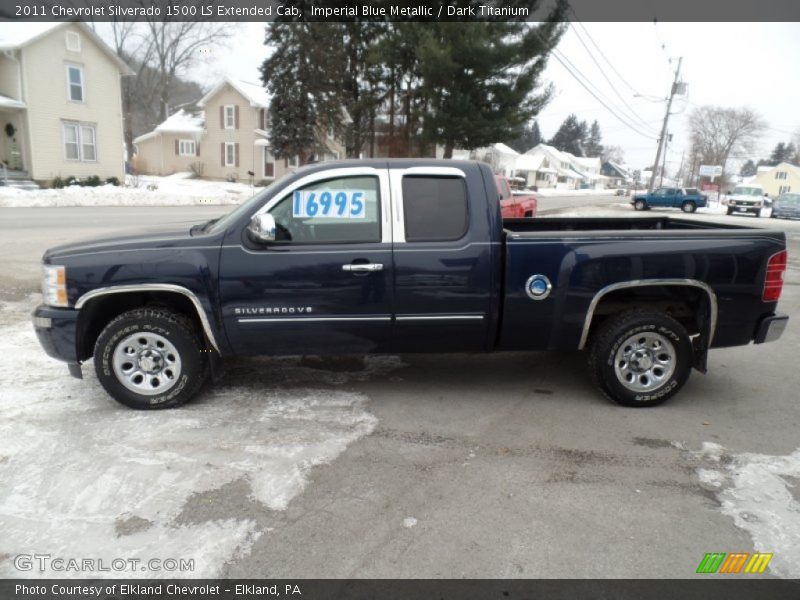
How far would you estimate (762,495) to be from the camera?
3490mm

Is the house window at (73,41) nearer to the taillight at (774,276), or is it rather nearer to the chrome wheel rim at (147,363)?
the chrome wheel rim at (147,363)

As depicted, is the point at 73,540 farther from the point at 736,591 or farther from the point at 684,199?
the point at 684,199

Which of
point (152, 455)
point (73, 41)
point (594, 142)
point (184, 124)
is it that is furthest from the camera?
point (594, 142)

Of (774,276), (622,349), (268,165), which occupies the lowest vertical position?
(622,349)

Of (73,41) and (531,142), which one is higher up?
(531,142)

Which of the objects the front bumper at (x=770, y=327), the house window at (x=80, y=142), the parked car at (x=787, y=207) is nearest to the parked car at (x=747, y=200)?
the parked car at (x=787, y=207)

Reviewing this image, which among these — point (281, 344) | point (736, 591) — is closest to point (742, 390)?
point (736, 591)

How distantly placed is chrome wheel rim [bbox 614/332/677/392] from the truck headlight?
419 centimetres

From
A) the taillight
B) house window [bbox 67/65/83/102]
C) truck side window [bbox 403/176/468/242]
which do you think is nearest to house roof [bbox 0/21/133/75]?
house window [bbox 67/65/83/102]

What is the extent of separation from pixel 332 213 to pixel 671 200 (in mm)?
38506

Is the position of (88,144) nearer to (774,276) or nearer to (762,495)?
(774,276)

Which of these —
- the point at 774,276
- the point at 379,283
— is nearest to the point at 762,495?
the point at 774,276

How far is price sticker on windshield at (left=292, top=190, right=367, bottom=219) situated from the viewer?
439 centimetres

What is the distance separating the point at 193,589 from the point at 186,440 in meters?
1.49
